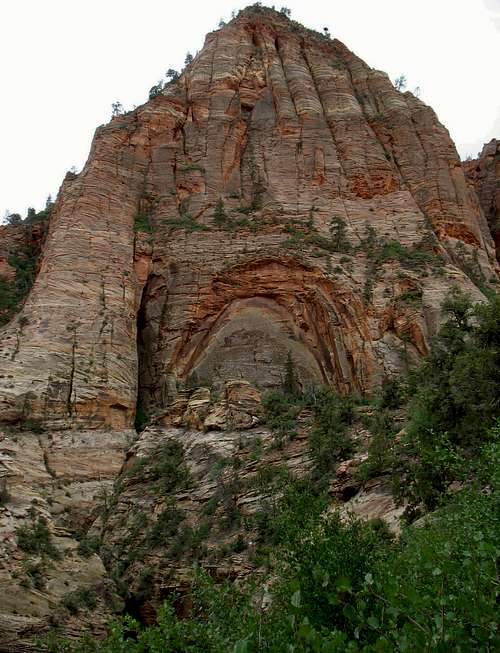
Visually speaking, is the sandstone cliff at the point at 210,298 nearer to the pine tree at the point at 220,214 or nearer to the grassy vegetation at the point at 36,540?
the grassy vegetation at the point at 36,540

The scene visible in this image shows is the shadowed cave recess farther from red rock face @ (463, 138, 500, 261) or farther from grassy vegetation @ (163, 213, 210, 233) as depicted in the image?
red rock face @ (463, 138, 500, 261)

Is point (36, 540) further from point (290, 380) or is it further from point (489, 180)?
point (489, 180)

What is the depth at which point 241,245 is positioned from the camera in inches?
1570

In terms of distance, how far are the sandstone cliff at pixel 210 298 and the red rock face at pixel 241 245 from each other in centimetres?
13

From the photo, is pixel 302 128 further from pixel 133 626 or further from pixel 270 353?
pixel 133 626

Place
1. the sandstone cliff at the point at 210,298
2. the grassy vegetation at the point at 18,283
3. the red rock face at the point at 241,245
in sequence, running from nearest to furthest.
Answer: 1. the sandstone cliff at the point at 210,298
2. the red rock face at the point at 241,245
3. the grassy vegetation at the point at 18,283

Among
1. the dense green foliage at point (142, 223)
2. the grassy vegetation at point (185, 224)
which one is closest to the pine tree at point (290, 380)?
the grassy vegetation at point (185, 224)

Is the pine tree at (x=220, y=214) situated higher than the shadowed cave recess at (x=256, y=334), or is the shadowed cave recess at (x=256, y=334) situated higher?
the pine tree at (x=220, y=214)

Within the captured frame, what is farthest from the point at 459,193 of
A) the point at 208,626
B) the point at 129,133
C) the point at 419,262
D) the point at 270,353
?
the point at 208,626

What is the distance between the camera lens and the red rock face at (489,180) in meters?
59.3

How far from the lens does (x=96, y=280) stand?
121 feet

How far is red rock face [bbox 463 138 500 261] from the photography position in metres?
59.3

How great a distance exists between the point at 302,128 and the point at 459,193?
11.6 meters

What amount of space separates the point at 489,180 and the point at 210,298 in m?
36.4
